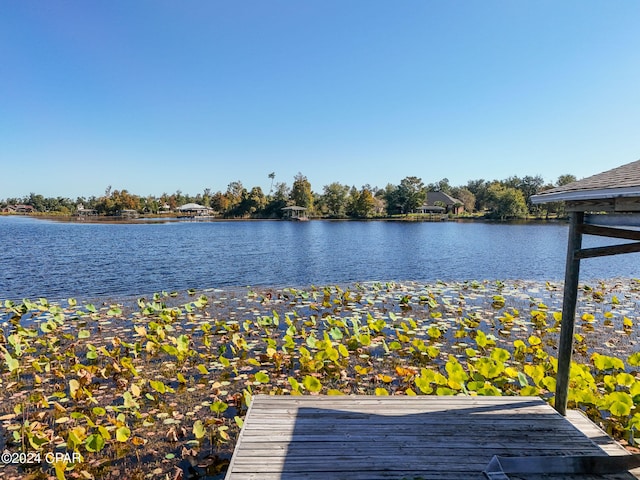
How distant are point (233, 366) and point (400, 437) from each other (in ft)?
10.1

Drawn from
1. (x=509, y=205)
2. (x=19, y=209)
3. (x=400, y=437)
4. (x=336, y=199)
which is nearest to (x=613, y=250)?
(x=400, y=437)

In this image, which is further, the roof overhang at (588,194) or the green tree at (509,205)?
the green tree at (509,205)

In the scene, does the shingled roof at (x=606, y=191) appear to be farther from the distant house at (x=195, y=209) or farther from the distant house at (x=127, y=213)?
the distant house at (x=127, y=213)

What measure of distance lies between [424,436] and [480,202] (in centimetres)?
8571

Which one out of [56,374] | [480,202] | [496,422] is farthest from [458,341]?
[480,202]

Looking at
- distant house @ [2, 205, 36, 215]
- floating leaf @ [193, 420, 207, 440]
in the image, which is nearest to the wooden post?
Answer: floating leaf @ [193, 420, 207, 440]

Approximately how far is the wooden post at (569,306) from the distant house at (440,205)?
67.1 meters

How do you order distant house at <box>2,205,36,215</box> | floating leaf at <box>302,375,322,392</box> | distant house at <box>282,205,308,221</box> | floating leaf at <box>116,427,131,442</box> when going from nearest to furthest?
floating leaf at <box>116,427,131,442</box> → floating leaf at <box>302,375,322,392</box> → distant house at <box>282,205,308,221</box> → distant house at <box>2,205,36,215</box>

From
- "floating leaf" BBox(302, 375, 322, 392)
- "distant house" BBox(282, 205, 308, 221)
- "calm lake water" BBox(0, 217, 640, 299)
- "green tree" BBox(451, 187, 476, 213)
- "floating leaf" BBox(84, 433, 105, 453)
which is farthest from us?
"green tree" BBox(451, 187, 476, 213)

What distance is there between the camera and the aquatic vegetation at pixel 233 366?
11.6 feet

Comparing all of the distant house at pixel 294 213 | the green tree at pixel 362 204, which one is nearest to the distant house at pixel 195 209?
the distant house at pixel 294 213

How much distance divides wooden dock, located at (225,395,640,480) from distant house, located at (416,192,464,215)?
2655 inches

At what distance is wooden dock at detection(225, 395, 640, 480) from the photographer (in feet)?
8.51

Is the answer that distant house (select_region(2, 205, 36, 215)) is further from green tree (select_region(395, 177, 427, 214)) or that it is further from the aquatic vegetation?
the aquatic vegetation
